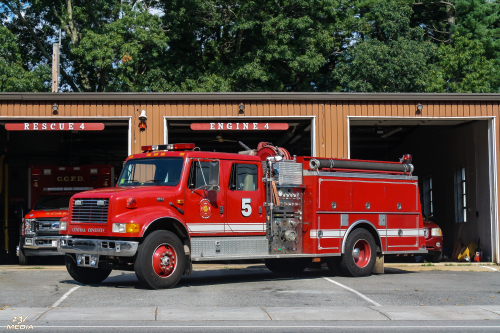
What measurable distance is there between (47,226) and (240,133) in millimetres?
9662

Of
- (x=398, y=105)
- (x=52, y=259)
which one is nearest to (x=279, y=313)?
(x=398, y=105)

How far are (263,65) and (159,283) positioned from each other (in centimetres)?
2346

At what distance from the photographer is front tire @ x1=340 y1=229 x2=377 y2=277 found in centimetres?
1372

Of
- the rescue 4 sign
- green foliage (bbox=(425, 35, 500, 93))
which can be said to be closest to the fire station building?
the rescue 4 sign

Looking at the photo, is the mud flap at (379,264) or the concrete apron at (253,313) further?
the mud flap at (379,264)

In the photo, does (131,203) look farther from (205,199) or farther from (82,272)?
(82,272)

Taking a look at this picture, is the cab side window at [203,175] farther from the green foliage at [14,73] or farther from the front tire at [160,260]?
the green foliage at [14,73]

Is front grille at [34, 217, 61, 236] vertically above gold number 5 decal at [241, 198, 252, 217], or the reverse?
gold number 5 decal at [241, 198, 252, 217]

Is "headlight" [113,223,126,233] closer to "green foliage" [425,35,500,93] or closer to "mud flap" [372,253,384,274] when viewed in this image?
"mud flap" [372,253,384,274]

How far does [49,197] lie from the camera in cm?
1947

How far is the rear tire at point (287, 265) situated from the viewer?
14492mm

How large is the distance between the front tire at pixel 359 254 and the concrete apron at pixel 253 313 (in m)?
4.17

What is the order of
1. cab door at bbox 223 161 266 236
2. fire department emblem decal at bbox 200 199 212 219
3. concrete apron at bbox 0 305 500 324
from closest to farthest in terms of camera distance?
1. concrete apron at bbox 0 305 500 324
2. fire department emblem decal at bbox 200 199 212 219
3. cab door at bbox 223 161 266 236

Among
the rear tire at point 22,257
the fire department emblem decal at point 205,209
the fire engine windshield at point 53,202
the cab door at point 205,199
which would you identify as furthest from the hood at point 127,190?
the rear tire at point 22,257
